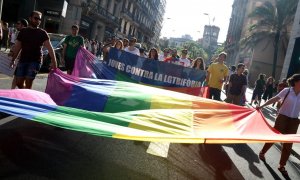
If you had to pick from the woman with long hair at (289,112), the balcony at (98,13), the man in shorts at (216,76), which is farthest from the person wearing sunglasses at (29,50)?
the balcony at (98,13)

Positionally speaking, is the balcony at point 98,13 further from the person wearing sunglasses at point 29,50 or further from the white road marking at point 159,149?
the white road marking at point 159,149

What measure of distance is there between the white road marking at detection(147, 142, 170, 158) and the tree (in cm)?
3500

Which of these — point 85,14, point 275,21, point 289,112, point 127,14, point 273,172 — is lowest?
point 273,172

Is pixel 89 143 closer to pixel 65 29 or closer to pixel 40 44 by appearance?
pixel 40 44

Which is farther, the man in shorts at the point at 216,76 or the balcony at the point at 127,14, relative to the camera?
the balcony at the point at 127,14

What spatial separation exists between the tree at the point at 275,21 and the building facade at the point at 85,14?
58.1 feet

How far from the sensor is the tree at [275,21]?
38.7 meters

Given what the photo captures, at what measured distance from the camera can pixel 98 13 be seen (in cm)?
4431

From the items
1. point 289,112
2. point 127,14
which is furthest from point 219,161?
point 127,14

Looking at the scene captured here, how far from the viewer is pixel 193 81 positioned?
34.0 ft

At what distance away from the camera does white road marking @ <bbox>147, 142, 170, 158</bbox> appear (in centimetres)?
632

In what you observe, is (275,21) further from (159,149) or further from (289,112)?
(159,149)

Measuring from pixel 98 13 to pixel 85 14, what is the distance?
4008 millimetres

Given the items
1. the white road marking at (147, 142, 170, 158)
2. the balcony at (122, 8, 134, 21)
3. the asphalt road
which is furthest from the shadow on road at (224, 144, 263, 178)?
the balcony at (122, 8, 134, 21)
